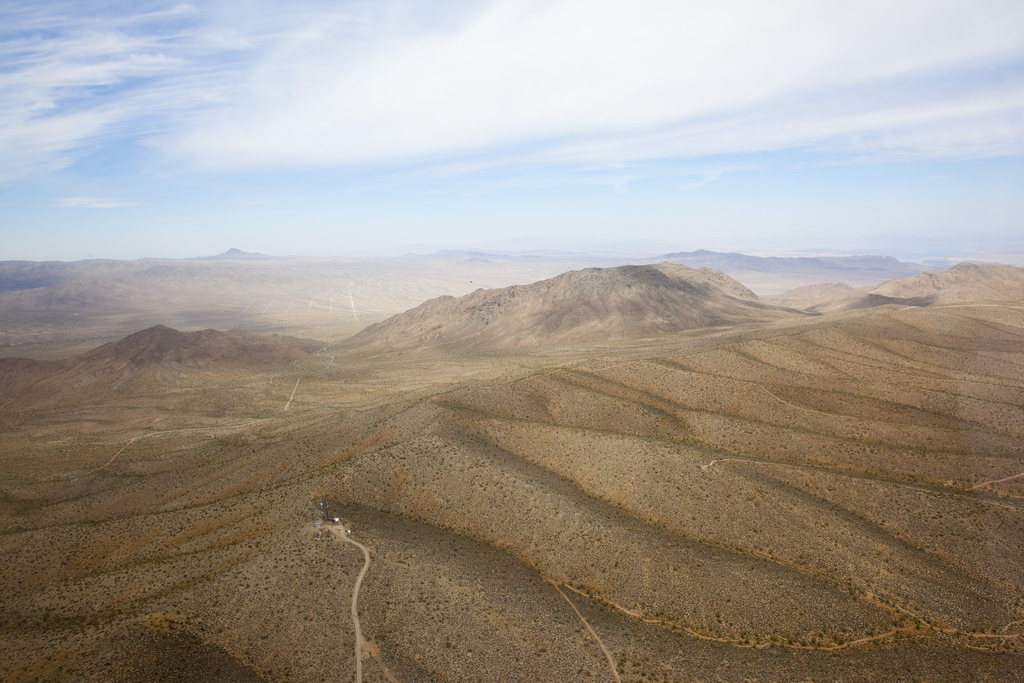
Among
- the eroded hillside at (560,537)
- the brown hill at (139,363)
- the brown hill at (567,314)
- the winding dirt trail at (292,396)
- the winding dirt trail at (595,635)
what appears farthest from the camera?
the brown hill at (567,314)

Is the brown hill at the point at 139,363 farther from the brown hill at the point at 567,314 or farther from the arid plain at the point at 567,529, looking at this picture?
the arid plain at the point at 567,529

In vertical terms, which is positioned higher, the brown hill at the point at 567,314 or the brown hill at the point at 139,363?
the brown hill at the point at 567,314

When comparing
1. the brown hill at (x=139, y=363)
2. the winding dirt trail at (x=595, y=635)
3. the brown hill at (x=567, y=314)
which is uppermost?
the brown hill at (x=567, y=314)

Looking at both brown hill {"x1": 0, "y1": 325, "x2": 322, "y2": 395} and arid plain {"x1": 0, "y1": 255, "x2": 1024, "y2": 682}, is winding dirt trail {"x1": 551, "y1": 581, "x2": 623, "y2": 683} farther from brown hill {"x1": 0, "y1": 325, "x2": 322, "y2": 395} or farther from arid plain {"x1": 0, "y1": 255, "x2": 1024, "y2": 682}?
brown hill {"x1": 0, "y1": 325, "x2": 322, "y2": 395}

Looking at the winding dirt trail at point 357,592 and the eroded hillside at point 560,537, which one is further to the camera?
the eroded hillside at point 560,537

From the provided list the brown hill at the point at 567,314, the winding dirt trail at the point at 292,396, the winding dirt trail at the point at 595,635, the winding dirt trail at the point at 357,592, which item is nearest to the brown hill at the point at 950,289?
the brown hill at the point at 567,314

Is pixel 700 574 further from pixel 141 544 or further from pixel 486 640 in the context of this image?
pixel 141 544

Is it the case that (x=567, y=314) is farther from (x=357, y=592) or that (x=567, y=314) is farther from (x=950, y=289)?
(x=950, y=289)

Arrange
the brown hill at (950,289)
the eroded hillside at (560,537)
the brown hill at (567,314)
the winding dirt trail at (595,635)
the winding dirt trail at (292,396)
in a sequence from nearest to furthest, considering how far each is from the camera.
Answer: the winding dirt trail at (595,635), the eroded hillside at (560,537), the winding dirt trail at (292,396), the brown hill at (567,314), the brown hill at (950,289)
